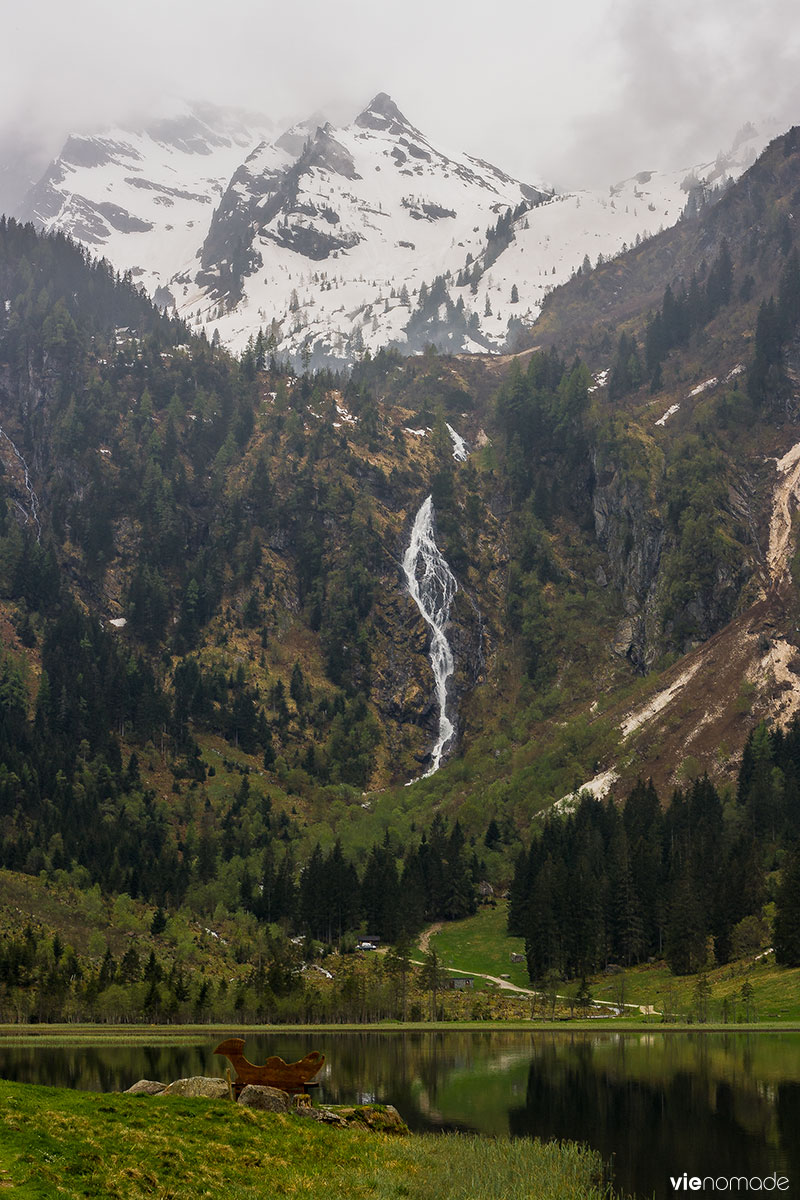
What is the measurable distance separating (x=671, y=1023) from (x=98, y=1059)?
68911 mm

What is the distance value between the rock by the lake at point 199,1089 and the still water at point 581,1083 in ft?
36.4

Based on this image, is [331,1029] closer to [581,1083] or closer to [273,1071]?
[581,1083]

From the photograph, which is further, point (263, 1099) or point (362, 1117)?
point (362, 1117)

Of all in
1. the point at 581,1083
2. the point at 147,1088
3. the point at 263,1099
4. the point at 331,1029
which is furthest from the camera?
the point at 331,1029

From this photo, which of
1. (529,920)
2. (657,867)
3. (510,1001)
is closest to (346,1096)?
(510,1001)

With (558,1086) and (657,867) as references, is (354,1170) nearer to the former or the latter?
(558,1086)

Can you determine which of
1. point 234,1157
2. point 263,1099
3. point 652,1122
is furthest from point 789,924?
point 234,1157

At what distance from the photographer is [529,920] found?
183250 mm

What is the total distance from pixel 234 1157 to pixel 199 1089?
12.2 meters

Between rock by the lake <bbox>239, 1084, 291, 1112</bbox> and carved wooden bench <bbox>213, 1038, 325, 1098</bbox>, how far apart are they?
2.41m

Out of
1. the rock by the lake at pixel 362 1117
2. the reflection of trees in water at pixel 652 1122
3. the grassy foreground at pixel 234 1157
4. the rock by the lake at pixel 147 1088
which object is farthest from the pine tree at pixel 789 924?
the rock by the lake at pixel 147 1088

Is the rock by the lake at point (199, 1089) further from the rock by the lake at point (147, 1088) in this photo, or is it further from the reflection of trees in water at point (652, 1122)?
the reflection of trees in water at point (652, 1122)

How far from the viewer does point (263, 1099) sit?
5978 cm

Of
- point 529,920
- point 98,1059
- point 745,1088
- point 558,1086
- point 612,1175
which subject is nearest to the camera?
point 612,1175
